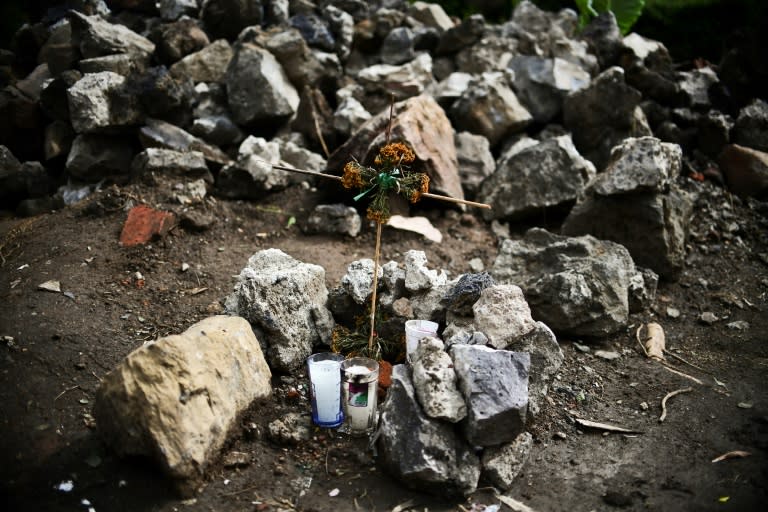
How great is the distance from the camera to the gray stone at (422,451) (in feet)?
9.50

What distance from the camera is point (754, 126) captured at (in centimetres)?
678

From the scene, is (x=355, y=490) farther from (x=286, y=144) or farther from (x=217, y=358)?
(x=286, y=144)

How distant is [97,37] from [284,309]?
4.45 metres

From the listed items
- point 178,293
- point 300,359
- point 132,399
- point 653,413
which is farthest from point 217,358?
point 653,413

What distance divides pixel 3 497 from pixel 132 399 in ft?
2.48

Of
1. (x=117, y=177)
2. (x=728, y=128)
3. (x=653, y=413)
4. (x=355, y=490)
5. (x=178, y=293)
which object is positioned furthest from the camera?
(x=728, y=128)

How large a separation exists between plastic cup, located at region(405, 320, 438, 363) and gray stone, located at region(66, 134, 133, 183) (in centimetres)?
375

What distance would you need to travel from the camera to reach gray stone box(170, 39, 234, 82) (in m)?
6.74

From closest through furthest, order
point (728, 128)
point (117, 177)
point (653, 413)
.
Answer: point (653, 413), point (117, 177), point (728, 128)

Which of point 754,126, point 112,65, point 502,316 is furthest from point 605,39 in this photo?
point 112,65

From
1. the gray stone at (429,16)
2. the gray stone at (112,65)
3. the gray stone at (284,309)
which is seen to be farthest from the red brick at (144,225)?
the gray stone at (429,16)

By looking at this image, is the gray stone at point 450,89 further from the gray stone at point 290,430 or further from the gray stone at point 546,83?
the gray stone at point 290,430

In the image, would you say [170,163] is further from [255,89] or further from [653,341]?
[653,341]

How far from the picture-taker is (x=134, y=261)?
462cm
